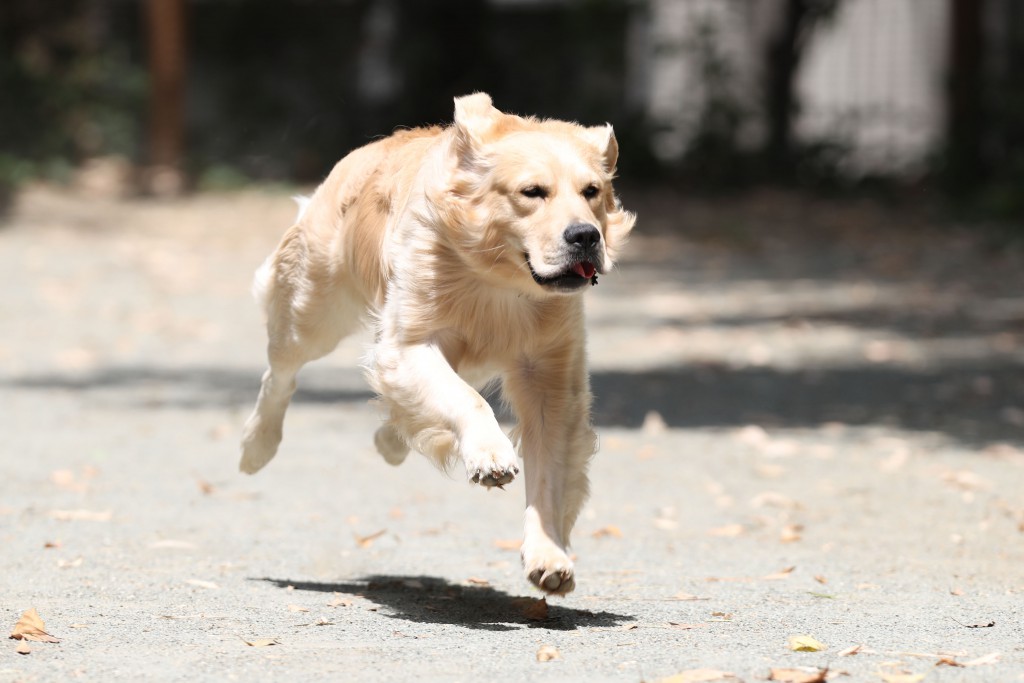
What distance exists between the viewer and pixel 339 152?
74.0ft

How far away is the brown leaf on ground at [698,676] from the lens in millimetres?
4316

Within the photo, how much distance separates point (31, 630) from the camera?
483cm

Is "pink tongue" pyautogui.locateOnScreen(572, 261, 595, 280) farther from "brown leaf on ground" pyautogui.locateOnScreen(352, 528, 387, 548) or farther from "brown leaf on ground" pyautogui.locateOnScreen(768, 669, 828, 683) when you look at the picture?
"brown leaf on ground" pyautogui.locateOnScreen(352, 528, 387, 548)

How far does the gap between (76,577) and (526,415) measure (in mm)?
1836

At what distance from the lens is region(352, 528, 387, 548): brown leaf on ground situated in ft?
22.0

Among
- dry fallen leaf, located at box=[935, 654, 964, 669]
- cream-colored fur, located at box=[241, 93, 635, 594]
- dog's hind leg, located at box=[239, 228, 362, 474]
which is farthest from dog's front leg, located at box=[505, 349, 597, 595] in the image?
dry fallen leaf, located at box=[935, 654, 964, 669]

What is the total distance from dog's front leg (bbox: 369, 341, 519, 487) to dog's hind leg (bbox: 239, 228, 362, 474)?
0.95 meters

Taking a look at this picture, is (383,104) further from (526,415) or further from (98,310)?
(526,415)

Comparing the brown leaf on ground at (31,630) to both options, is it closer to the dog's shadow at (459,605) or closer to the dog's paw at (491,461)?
the dog's shadow at (459,605)

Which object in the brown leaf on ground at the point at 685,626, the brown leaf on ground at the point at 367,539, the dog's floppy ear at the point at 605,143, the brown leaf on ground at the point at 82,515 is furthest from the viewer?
the brown leaf on ground at the point at 82,515

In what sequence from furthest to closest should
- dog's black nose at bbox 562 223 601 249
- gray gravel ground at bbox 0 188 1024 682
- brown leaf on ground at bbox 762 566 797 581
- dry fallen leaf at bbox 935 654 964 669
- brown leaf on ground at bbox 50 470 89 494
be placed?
brown leaf on ground at bbox 50 470 89 494, brown leaf on ground at bbox 762 566 797 581, dog's black nose at bbox 562 223 601 249, gray gravel ground at bbox 0 188 1024 682, dry fallen leaf at bbox 935 654 964 669

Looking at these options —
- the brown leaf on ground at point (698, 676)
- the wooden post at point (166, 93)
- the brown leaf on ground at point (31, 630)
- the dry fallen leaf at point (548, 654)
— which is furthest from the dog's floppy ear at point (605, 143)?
the wooden post at point (166, 93)

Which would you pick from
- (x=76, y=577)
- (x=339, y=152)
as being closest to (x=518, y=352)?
(x=76, y=577)

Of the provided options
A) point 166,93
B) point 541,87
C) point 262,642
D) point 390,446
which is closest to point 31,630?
point 262,642
